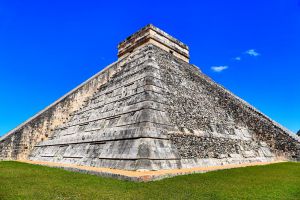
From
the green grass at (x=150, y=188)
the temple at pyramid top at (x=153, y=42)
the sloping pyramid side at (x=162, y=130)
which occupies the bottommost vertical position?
the green grass at (x=150, y=188)

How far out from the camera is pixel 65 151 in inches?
362

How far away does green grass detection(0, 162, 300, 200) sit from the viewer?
4347mm

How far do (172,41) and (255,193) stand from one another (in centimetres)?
1359

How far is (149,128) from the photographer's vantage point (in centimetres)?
710

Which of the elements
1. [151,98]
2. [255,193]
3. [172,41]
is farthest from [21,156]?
[172,41]

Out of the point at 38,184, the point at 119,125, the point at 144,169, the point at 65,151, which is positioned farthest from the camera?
the point at 65,151

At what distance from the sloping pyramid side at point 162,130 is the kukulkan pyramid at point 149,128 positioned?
0.03 metres

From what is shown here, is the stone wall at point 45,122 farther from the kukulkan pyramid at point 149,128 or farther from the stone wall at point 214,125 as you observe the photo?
the stone wall at point 214,125

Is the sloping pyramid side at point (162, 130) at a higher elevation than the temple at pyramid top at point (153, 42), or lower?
lower

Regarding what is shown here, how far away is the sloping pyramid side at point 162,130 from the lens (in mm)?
7004

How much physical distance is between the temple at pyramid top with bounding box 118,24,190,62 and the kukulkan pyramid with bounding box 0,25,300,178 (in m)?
0.12

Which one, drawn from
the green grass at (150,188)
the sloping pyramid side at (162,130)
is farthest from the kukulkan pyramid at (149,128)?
the green grass at (150,188)

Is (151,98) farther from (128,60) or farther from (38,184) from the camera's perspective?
(128,60)

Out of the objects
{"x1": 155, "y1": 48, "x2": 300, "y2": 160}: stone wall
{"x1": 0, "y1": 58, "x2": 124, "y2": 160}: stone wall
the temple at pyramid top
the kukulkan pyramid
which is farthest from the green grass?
the temple at pyramid top
